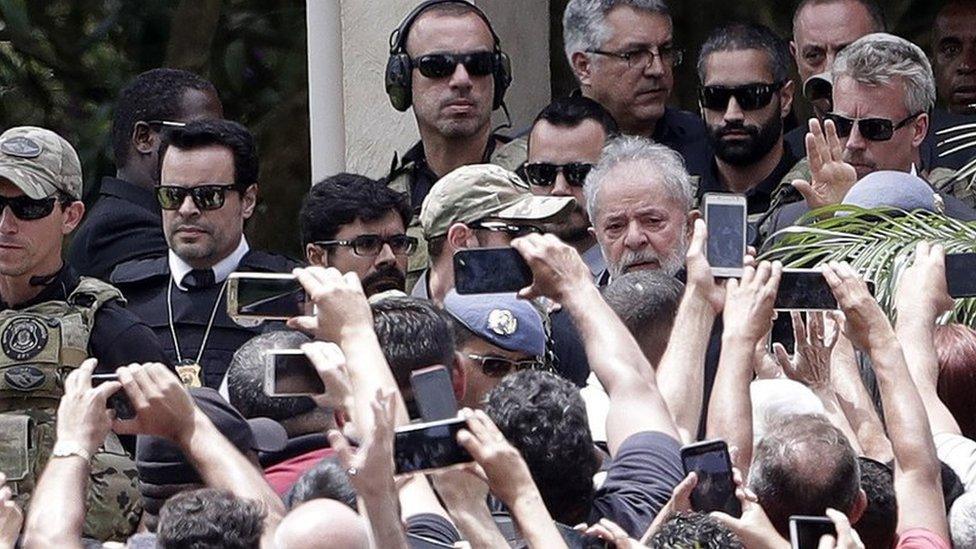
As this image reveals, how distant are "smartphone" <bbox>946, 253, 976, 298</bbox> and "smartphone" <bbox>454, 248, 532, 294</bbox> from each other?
94 centimetres

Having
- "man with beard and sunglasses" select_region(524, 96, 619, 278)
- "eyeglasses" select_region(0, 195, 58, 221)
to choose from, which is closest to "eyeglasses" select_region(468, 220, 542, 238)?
"man with beard and sunglasses" select_region(524, 96, 619, 278)

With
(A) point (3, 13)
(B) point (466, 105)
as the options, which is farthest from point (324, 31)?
(A) point (3, 13)

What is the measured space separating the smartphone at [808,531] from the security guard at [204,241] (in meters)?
3.11

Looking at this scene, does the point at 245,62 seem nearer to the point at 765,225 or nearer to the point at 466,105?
the point at 466,105

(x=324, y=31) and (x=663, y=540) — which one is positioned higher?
(x=324, y=31)

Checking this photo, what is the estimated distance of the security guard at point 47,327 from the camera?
6.82m

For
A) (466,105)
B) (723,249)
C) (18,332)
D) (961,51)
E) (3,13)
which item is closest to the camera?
(723,249)

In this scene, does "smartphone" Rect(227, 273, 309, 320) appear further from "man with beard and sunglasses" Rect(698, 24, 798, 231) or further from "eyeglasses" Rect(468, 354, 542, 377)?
"man with beard and sunglasses" Rect(698, 24, 798, 231)

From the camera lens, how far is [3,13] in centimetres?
1169

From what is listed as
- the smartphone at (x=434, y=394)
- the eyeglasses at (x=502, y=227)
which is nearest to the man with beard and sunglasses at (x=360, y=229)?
the eyeglasses at (x=502, y=227)

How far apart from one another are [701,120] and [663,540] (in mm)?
3829

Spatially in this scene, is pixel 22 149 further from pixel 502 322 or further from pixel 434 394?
pixel 434 394

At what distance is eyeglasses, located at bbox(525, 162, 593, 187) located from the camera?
26.5ft

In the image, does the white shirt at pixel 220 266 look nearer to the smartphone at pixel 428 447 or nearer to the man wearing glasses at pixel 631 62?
the man wearing glasses at pixel 631 62
